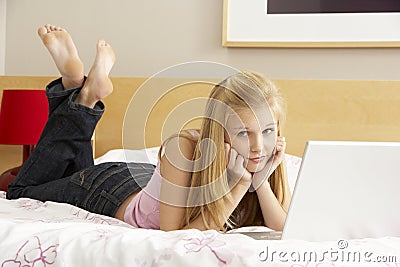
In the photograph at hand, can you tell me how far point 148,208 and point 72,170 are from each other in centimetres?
48

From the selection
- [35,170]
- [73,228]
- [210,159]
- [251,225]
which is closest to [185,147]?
[210,159]

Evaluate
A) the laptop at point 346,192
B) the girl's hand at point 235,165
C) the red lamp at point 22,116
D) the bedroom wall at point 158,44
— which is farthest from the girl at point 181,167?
the bedroom wall at point 158,44

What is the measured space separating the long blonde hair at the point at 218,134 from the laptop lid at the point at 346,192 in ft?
0.93

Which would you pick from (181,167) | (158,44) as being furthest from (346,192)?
(158,44)

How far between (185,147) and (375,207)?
0.44 m

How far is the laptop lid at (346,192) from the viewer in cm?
95

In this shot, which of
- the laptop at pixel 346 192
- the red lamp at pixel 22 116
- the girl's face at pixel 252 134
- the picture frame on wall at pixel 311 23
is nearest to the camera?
the laptop at pixel 346 192

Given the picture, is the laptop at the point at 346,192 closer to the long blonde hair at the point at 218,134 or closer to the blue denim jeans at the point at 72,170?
the long blonde hair at the point at 218,134

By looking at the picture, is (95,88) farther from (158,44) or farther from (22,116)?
(158,44)

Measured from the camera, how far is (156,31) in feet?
8.73

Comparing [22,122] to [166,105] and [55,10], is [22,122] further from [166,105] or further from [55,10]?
[166,105]

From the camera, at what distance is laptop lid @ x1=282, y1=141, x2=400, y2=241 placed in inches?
37.4

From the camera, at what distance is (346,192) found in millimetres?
978

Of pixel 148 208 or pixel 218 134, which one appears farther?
pixel 148 208
